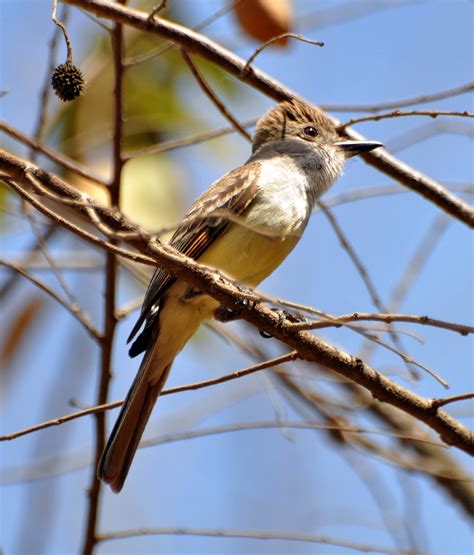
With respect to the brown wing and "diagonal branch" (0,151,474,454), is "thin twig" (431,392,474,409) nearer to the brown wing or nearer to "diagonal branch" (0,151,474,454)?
"diagonal branch" (0,151,474,454)

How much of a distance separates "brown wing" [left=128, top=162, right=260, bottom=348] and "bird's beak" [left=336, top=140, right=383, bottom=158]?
48cm

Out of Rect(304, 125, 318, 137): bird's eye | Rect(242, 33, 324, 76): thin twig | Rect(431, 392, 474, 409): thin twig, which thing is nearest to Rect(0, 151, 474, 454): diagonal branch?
Rect(431, 392, 474, 409): thin twig

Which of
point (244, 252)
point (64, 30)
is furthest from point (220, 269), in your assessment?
point (64, 30)

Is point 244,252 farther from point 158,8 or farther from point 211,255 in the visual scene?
point 158,8

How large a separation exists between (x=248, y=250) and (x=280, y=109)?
1485 mm

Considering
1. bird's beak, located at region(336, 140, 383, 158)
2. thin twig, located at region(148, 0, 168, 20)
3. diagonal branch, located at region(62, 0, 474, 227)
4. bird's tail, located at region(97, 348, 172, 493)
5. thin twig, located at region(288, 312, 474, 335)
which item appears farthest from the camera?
bird's beak, located at region(336, 140, 383, 158)

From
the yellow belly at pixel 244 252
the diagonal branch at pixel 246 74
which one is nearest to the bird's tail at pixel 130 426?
the yellow belly at pixel 244 252

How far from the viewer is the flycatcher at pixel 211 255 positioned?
3637 mm

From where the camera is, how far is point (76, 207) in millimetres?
2426

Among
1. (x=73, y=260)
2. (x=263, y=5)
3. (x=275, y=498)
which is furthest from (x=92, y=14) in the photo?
(x=275, y=498)

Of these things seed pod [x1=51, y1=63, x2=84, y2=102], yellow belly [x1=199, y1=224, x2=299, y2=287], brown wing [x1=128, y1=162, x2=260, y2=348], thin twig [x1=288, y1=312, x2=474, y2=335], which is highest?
brown wing [x1=128, y1=162, x2=260, y2=348]

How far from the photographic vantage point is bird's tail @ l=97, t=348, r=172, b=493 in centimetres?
349

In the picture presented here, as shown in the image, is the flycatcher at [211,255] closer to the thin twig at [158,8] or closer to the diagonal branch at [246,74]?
the diagonal branch at [246,74]

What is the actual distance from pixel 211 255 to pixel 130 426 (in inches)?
32.4
